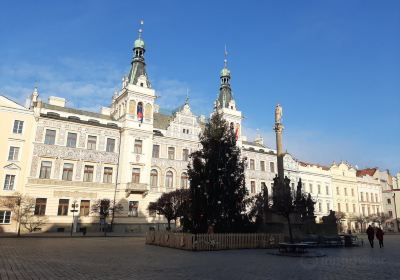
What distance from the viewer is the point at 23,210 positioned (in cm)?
3722

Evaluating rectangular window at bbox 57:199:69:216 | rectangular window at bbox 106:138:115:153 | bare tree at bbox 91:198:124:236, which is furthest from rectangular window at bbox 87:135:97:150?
rectangular window at bbox 57:199:69:216

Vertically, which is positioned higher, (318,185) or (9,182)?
(318,185)

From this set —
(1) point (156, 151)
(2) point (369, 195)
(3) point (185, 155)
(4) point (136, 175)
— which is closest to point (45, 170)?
(4) point (136, 175)

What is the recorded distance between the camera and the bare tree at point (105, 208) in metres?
39.3

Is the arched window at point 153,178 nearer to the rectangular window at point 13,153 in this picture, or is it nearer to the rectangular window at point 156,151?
the rectangular window at point 156,151

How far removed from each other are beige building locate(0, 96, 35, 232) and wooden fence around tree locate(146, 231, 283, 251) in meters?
21.6

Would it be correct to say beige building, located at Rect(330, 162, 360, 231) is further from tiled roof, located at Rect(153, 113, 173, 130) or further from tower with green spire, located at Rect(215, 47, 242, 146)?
tiled roof, located at Rect(153, 113, 173, 130)

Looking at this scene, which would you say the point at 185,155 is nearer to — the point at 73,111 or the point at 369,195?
the point at 73,111

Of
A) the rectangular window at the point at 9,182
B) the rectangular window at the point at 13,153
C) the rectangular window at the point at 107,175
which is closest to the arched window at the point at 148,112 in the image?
the rectangular window at the point at 107,175

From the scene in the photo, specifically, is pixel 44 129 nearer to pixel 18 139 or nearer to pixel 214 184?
pixel 18 139

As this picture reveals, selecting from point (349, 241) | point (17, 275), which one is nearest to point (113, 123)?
point (349, 241)

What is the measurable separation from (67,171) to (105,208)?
7.49 m

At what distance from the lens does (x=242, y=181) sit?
2702cm

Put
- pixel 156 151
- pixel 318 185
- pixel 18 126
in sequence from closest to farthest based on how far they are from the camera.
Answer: pixel 18 126
pixel 156 151
pixel 318 185
